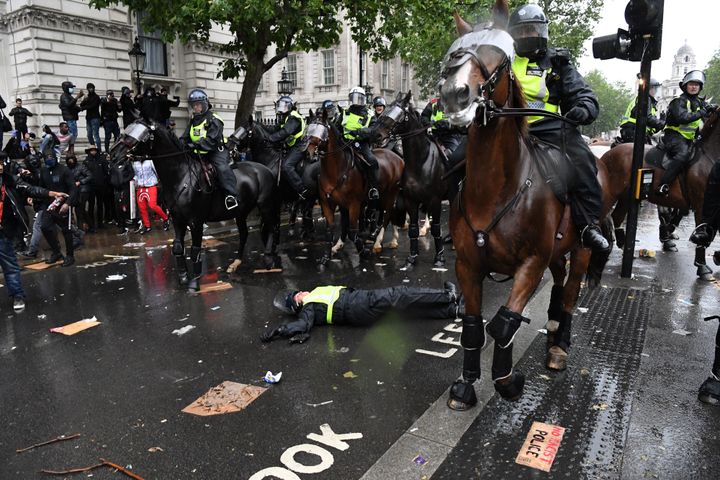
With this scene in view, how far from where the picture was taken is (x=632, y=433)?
12.2 feet

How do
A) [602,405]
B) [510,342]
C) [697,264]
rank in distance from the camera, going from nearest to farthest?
[510,342] → [602,405] → [697,264]

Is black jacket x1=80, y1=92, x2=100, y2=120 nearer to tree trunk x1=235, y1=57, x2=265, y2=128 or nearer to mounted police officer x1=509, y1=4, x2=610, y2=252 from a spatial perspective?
tree trunk x1=235, y1=57, x2=265, y2=128

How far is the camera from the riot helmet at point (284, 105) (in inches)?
415

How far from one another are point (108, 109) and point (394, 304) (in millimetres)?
15056

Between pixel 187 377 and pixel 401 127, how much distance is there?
18.2ft

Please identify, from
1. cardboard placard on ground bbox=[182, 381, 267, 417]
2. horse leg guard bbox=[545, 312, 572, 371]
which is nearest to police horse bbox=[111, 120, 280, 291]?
cardboard placard on ground bbox=[182, 381, 267, 417]

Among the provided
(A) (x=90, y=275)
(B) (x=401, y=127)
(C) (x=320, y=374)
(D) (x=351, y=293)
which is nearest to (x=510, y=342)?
(C) (x=320, y=374)

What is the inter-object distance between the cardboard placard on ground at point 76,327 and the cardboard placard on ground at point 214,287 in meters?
1.66

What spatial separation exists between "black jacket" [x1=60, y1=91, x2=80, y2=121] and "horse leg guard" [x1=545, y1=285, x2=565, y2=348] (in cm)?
1719

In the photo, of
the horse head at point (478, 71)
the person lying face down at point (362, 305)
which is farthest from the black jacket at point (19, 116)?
the horse head at point (478, 71)

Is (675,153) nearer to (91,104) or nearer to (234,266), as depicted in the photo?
(234,266)

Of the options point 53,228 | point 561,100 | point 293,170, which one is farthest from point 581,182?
point 53,228

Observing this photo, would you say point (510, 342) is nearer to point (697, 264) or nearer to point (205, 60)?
point (697, 264)

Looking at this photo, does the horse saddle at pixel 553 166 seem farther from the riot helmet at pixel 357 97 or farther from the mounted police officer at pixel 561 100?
the riot helmet at pixel 357 97
